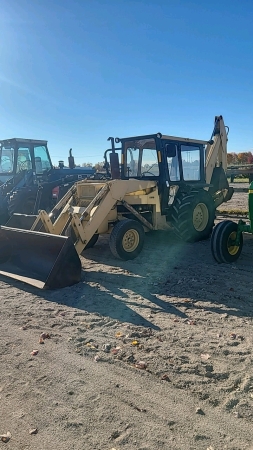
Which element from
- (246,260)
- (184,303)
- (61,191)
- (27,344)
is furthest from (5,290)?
(61,191)

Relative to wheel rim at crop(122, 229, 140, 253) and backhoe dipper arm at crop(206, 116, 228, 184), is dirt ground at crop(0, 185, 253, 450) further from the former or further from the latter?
backhoe dipper arm at crop(206, 116, 228, 184)

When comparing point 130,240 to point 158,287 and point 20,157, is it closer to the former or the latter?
point 158,287

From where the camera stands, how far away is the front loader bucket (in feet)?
17.1

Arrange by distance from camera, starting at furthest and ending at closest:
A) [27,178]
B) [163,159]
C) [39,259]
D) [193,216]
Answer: [27,178]
[193,216]
[163,159]
[39,259]

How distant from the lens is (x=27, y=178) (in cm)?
1136

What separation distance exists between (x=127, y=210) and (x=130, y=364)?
4558mm

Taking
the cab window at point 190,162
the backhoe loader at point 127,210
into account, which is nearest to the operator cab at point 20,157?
the backhoe loader at point 127,210

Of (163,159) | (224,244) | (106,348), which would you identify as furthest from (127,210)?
(106,348)

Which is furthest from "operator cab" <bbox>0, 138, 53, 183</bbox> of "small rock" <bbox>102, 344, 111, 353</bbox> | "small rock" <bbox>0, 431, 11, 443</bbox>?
"small rock" <bbox>0, 431, 11, 443</bbox>

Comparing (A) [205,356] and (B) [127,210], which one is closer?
(A) [205,356]

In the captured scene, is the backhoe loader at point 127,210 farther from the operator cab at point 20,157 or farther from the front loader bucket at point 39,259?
the operator cab at point 20,157

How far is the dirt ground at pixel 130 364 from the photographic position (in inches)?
96.7

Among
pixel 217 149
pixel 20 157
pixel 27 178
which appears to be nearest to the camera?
pixel 217 149

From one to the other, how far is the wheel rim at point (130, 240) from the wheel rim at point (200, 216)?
1.85 meters
